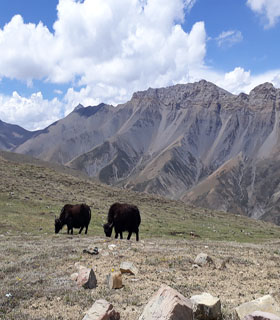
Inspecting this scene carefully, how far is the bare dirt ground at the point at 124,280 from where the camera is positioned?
29.2 ft

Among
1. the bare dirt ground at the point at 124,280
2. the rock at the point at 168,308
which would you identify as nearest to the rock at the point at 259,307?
the bare dirt ground at the point at 124,280

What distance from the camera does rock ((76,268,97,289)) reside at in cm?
1040

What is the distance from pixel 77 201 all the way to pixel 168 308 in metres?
43.4

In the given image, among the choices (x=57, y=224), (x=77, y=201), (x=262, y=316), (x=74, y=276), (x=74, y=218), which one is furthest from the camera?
(x=77, y=201)

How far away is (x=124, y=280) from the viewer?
1113 centimetres

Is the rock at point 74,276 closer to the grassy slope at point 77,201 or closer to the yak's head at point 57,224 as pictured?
the grassy slope at point 77,201

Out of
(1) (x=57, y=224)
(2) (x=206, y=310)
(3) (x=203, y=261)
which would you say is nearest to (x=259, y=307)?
(2) (x=206, y=310)

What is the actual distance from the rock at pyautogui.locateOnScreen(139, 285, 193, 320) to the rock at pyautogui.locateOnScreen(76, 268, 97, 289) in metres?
3.93

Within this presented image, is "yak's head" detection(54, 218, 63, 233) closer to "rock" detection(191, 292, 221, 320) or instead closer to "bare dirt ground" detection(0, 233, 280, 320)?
"bare dirt ground" detection(0, 233, 280, 320)

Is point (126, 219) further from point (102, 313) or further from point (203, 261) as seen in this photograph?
point (102, 313)

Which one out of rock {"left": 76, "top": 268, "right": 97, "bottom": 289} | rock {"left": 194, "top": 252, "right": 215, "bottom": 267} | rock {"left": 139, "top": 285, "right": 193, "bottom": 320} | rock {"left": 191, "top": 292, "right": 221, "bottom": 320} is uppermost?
rock {"left": 139, "top": 285, "right": 193, "bottom": 320}

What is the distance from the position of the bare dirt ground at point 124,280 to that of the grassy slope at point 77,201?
14.4m

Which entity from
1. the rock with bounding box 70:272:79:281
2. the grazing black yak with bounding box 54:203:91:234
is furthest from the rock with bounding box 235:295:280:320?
the grazing black yak with bounding box 54:203:91:234

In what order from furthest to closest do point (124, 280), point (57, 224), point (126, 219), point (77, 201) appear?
point (77, 201)
point (57, 224)
point (126, 219)
point (124, 280)
